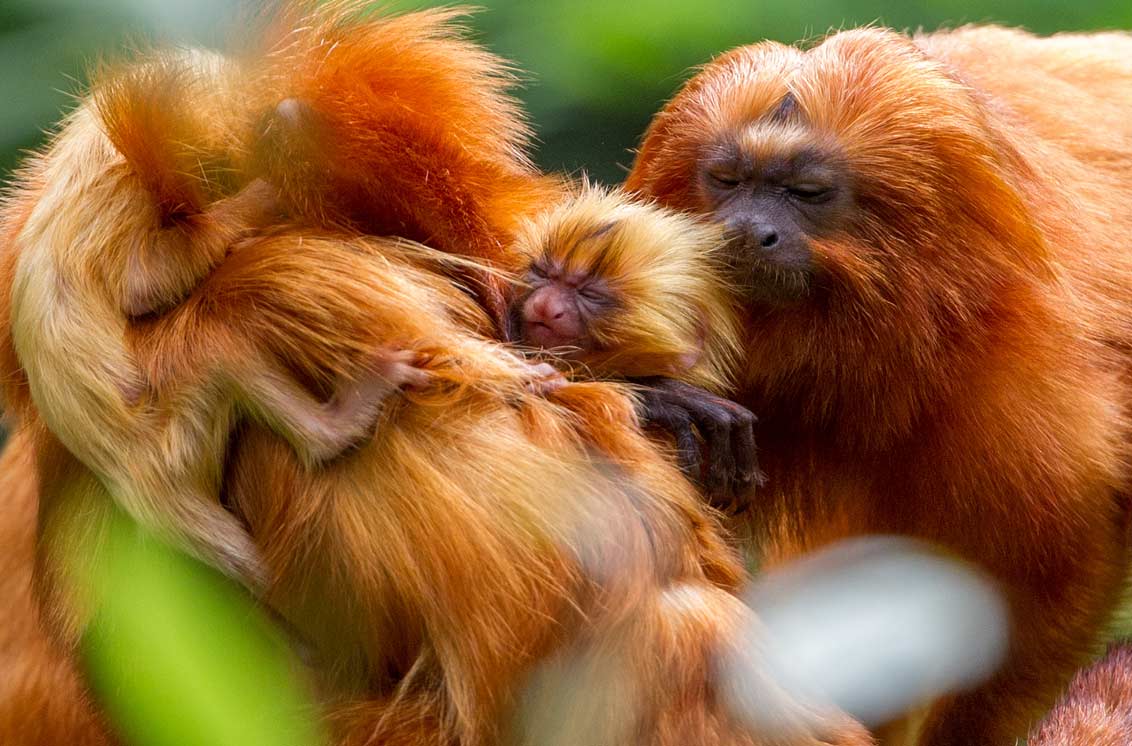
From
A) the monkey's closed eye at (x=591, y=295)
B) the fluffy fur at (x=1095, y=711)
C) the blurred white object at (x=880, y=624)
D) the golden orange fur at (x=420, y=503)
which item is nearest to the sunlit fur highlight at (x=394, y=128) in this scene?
the golden orange fur at (x=420, y=503)

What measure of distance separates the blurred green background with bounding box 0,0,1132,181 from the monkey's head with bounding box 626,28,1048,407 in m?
0.12

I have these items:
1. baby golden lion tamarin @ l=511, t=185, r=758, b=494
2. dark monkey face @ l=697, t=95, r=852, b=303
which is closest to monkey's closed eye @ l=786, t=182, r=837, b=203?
dark monkey face @ l=697, t=95, r=852, b=303

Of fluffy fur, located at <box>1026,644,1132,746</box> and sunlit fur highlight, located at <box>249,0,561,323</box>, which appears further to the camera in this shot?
fluffy fur, located at <box>1026,644,1132,746</box>

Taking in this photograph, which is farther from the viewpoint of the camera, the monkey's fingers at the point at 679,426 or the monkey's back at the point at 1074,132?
the monkey's back at the point at 1074,132

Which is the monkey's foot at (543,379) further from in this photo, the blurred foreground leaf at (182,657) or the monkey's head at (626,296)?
the blurred foreground leaf at (182,657)

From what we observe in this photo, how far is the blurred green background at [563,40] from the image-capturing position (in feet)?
1.98

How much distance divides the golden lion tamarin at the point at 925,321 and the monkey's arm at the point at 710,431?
0.18 m

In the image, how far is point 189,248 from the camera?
4.94ft

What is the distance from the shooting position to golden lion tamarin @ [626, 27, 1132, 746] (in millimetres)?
1815

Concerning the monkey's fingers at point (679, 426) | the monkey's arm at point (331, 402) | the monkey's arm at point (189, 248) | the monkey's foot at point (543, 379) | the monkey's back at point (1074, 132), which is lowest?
the monkey's back at point (1074, 132)

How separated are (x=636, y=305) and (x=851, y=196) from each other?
0.36m

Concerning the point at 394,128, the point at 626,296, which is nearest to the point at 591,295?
the point at 626,296

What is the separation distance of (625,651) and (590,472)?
207 mm

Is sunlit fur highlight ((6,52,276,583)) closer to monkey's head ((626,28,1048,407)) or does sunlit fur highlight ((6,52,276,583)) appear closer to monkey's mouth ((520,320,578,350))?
monkey's mouth ((520,320,578,350))
